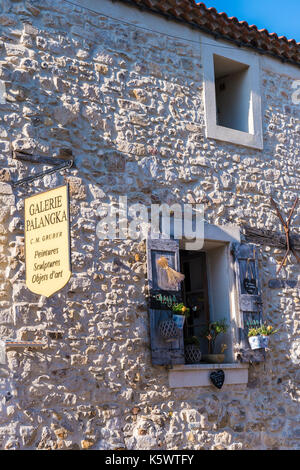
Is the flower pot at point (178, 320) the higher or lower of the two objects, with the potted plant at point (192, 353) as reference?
higher

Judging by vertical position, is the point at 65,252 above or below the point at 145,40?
below

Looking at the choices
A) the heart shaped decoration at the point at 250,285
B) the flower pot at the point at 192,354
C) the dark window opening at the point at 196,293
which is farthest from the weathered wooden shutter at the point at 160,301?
the heart shaped decoration at the point at 250,285

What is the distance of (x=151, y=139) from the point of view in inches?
293

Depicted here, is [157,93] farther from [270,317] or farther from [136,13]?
[270,317]

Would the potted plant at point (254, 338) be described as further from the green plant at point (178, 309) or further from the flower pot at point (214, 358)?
the green plant at point (178, 309)

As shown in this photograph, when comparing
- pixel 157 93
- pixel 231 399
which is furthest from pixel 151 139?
pixel 231 399

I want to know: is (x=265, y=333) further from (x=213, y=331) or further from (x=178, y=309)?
(x=178, y=309)

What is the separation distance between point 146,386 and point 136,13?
3.92 m

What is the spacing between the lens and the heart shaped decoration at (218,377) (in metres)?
7.29

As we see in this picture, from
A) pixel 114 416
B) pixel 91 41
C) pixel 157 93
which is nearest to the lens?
pixel 114 416

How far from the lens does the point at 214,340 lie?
7793 millimetres

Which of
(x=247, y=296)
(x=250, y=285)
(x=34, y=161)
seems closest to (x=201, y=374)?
(x=247, y=296)

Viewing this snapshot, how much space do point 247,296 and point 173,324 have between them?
122 cm

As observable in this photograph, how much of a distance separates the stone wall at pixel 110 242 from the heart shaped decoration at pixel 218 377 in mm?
124
